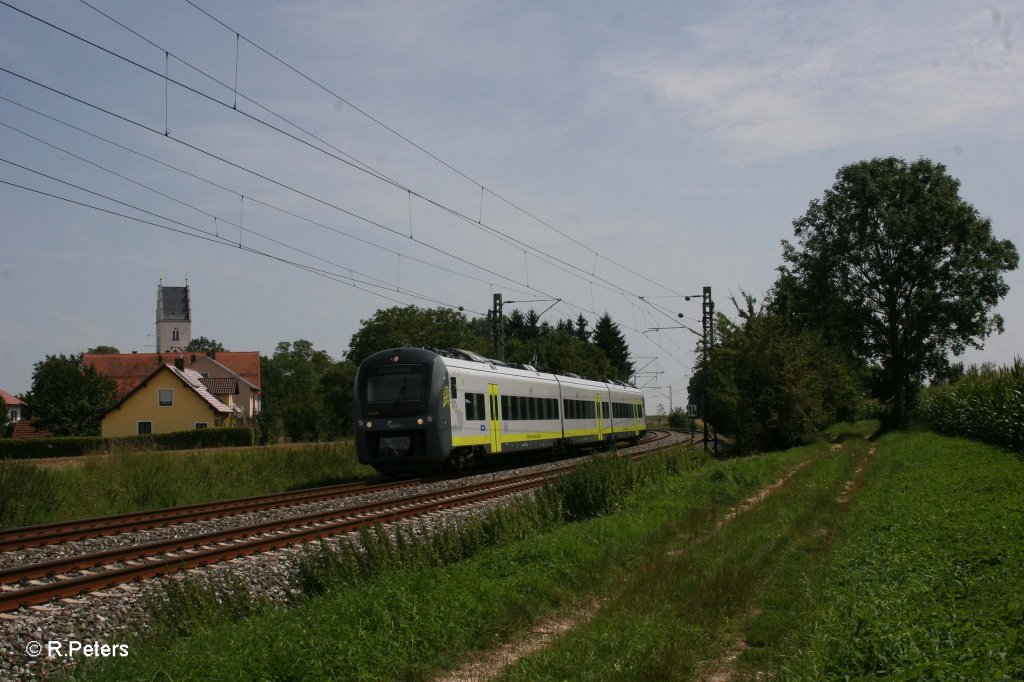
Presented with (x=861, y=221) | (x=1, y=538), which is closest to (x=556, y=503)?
(x=1, y=538)

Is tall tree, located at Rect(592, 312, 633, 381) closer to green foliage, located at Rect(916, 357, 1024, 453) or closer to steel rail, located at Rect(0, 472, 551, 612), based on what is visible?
green foliage, located at Rect(916, 357, 1024, 453)

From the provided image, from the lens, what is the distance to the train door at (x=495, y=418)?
27.8 m

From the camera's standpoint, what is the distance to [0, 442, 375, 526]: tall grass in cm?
1731

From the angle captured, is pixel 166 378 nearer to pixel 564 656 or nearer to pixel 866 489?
pixel 866 489

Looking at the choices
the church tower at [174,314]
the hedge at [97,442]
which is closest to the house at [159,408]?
the hedge at [97,442]

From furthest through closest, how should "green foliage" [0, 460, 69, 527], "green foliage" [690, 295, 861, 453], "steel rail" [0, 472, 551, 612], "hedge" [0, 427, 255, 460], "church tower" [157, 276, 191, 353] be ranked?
"church tower" [157, 276, 191, 353] → "hedge" [0, 427, 255, 460] → "green foliage" [690, 295, 861, 453] → "green foliage" [0, 460, 69, 527] → "steel rail" [0, 472, 551, 612]

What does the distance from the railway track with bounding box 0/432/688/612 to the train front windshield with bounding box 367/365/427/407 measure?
351cm

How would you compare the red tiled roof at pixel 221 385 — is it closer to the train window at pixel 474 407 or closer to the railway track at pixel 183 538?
the train window at pixel 474 407

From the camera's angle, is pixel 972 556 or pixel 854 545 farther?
pixel 854 545

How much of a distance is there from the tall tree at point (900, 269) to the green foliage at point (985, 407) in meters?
4.56

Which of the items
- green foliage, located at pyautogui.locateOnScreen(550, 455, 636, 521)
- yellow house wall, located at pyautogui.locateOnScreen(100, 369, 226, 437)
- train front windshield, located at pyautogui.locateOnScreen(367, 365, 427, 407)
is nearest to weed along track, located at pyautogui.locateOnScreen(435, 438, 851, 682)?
green foliage, located at pyautogui.locateOnScreen(550, 455, 636, 521)

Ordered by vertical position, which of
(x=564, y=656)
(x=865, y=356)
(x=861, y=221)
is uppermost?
(x=861, y=221)

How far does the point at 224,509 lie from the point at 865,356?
45950mm

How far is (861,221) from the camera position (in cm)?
5344
